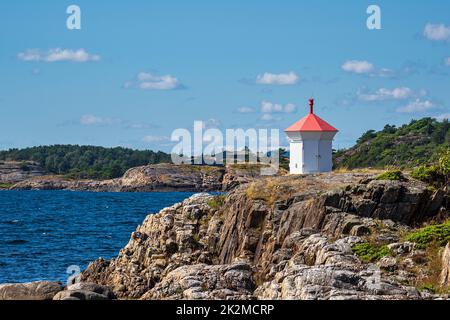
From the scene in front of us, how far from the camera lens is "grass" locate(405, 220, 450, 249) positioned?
2838 centimetres

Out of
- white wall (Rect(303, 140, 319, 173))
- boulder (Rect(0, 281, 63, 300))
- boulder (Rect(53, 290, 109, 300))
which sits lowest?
boulder (Rect(0, 281, 63, 300))

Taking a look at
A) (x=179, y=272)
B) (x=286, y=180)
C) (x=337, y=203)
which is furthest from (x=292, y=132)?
(x=179, y=272)

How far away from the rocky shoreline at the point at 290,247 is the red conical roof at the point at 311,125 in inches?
92.7

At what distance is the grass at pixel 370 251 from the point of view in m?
27.8

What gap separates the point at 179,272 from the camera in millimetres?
28578

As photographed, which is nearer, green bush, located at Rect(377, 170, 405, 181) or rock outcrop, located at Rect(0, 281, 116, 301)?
rock outcrop, located at Rect(0, 281, 116, 301)

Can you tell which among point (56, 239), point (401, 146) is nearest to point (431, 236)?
point (56, 239)

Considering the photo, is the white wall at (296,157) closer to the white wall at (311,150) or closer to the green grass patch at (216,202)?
the white wall at (311,150)

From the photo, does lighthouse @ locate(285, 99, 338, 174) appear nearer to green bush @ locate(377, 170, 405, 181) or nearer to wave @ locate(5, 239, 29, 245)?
green bush @ locate(377, 170, 405, 181)

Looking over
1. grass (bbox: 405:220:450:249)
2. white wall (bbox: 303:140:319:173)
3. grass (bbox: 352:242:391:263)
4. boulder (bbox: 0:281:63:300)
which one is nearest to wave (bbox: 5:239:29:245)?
boulder (bbox: 0:281:63:300)

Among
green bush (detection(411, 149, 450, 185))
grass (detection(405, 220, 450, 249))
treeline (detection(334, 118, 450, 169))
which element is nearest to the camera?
grass (detection(405, 220, 450, 249))

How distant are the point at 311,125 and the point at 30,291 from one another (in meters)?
14.3

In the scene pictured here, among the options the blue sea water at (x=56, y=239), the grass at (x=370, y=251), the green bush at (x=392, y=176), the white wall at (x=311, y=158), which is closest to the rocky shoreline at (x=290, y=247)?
the grass at (x=370, y=251)
